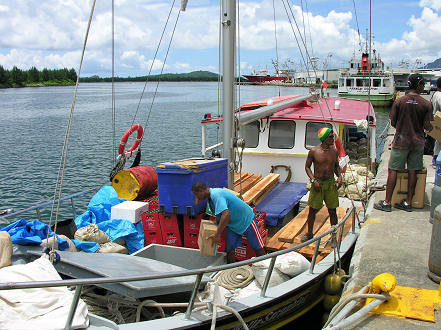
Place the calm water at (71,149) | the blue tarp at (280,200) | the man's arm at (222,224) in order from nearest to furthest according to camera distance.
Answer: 1. the man's arm at (222,224)
2. the blue tarp at (280,200)
3. the calm water at (71,149)

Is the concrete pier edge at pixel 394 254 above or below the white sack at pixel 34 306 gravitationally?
below

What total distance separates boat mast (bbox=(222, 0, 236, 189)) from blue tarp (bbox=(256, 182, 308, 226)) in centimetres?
113

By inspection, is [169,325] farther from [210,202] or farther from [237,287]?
[210,202]

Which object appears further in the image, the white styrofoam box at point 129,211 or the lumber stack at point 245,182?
the lumber stack at point 245,182

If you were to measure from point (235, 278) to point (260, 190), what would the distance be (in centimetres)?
305

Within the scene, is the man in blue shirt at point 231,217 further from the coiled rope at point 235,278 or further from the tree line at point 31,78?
the tree line at point 31,78

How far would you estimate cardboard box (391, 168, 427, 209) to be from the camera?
6.47m

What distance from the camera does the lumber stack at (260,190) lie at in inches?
287

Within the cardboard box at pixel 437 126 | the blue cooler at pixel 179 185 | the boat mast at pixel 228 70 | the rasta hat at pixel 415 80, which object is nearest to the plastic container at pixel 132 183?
the blue cooler at pixel 179 185

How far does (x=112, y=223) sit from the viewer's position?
21.0 feet

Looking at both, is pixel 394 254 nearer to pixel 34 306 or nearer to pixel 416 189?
pixel 416 189

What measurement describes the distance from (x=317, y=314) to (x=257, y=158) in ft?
16.8

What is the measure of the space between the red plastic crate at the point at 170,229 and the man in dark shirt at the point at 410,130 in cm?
340

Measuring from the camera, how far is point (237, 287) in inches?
189
